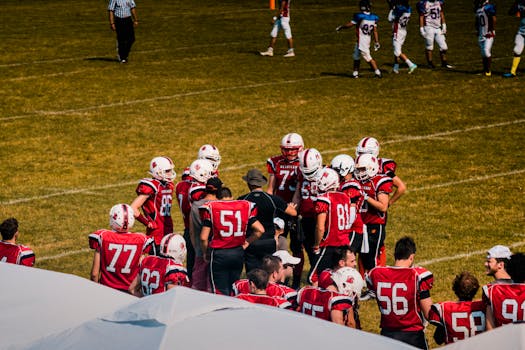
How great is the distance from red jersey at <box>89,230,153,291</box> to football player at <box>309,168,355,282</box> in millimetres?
1786

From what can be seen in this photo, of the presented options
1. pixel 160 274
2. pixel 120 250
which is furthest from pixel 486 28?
pixel 160 274

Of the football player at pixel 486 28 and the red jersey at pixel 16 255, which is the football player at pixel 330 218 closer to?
the red jersey at pixel 16 255

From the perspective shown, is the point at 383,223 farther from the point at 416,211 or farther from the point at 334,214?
the point at 416,211

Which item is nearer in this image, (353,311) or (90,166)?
(353,311)

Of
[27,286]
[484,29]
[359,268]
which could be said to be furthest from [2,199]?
[484,29]

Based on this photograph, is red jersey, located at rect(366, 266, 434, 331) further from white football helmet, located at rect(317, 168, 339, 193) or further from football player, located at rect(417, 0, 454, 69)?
football player, located at rect(417, 0, 454, 69)

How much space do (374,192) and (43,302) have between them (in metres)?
5.24

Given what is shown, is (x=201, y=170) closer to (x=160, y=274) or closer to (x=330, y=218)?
(x=330, y=218)

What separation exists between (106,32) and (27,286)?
23924 mm

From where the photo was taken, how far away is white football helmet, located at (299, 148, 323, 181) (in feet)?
33.6

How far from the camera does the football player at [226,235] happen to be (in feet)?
31.2

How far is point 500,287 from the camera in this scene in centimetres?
752

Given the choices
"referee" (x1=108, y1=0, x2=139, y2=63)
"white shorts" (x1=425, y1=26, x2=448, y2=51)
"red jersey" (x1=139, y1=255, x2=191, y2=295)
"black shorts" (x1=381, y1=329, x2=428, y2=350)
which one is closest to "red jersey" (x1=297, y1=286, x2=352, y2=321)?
"black shorts" (x1=381, y1=329, x2=428, y2=350)

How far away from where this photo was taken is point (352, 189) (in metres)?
10.1
